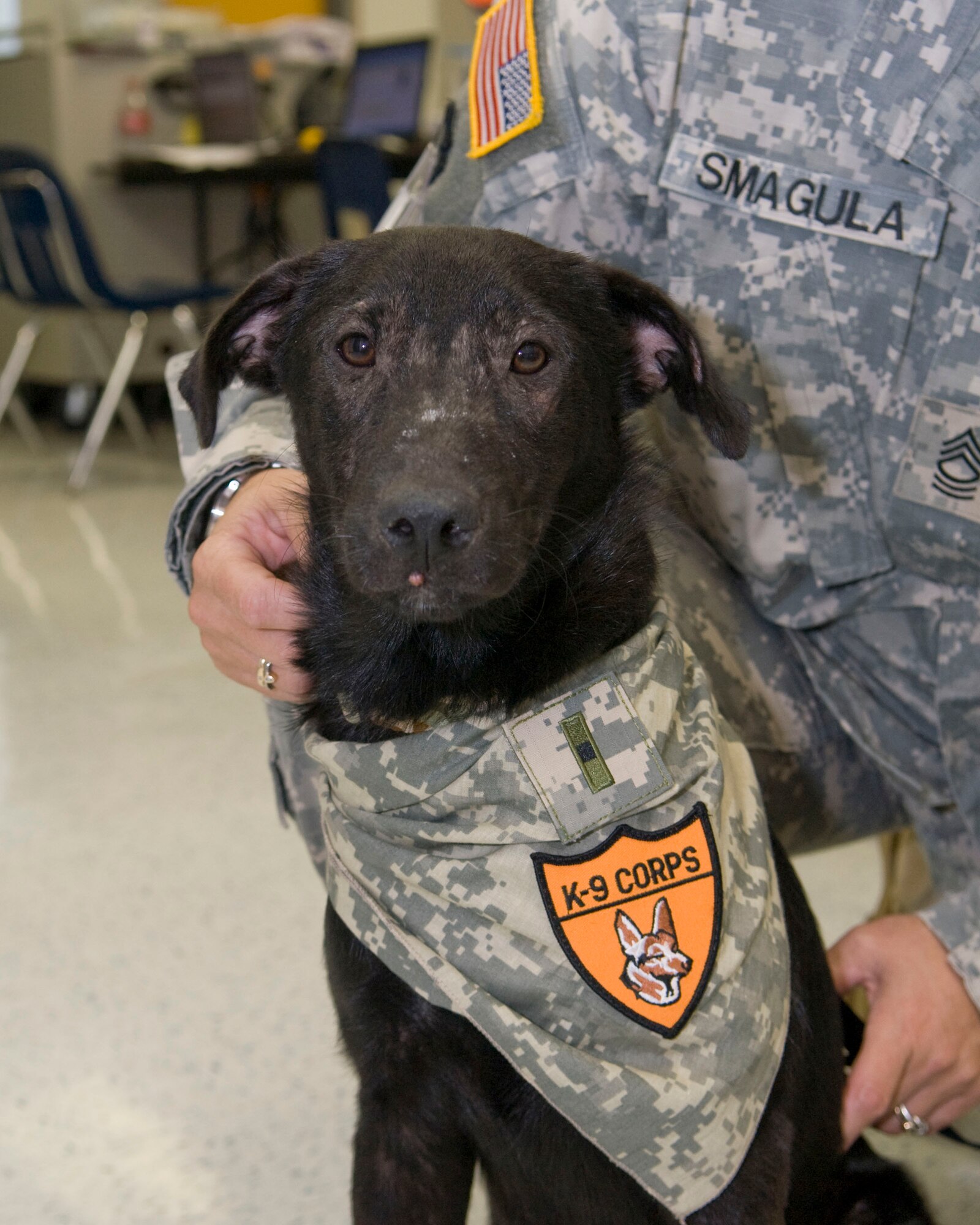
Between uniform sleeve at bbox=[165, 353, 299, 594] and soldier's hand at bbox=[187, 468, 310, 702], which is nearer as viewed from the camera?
soldier's hand at bbox=[187, 468, 310, 702]

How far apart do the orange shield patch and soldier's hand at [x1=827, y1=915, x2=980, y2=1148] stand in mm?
337

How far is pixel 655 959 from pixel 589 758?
18cm

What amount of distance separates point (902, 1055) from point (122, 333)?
6.15m

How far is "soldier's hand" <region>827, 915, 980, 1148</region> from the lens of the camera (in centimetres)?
125

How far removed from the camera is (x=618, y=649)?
1.11m

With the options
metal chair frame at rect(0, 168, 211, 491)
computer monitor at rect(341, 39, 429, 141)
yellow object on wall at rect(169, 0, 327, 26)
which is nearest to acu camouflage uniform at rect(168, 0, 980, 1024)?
metal chair frame at rect(0, 168, 211, 491)

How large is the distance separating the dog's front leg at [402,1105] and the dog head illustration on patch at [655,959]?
17 cm

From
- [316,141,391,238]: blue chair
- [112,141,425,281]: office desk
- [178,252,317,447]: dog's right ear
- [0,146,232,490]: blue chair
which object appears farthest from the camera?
[112,141,425,281]: office desk

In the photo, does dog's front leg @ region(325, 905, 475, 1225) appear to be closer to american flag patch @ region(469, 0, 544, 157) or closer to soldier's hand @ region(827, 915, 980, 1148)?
soldier's hand @ region(827, 915, 980, 1148)

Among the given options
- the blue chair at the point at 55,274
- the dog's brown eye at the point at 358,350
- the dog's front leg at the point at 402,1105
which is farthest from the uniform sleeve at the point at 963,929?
the blue chair at the point at 55,274

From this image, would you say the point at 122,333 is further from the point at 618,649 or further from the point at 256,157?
the point at 618,649

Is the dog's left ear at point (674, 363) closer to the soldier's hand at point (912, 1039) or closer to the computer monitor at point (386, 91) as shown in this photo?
the soldier's hand at point (912, 1039)

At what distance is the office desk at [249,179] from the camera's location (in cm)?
530

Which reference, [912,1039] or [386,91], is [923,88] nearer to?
[912,1039]
